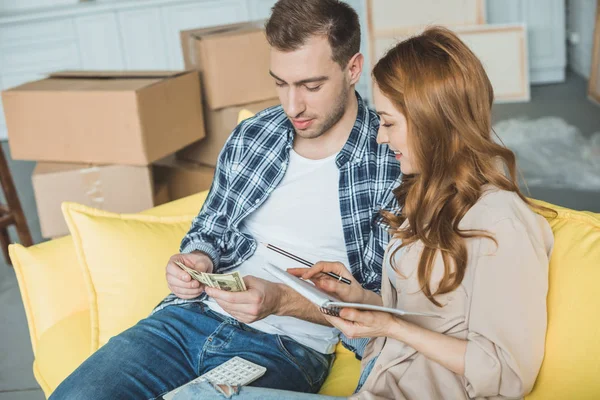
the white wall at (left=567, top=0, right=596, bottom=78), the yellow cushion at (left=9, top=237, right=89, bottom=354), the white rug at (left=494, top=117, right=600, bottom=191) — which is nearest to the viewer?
the yellow cushion at (left=9, top=237, right=89, bottom=354)

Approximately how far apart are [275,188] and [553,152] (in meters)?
Answer: 2.81

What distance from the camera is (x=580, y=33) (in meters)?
5.70

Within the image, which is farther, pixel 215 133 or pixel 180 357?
pixel 215 133

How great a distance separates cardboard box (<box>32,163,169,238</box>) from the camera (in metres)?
2.96

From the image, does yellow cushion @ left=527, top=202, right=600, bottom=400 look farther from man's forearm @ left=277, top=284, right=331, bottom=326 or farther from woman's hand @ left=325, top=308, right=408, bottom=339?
man's forearm @ left=277, top=284, right=331, bottom=326

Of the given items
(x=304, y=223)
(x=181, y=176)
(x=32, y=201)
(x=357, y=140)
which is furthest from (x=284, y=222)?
(x=32, y=201)

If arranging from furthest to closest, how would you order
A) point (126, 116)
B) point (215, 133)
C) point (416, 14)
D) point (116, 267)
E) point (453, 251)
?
1. point (416, 14)
2. point (215, 133)
3. point (126, 116)
4. point (116, 267)
5. point (453, 251)

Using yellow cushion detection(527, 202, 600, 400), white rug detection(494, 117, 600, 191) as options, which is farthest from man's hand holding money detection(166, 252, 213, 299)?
white rug detection(494, 117, 600, 191)

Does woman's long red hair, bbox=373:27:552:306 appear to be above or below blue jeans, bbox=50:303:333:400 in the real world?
above

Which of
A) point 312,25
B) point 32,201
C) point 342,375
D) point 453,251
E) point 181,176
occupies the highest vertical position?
point 312,25

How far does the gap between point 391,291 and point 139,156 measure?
1629 mm

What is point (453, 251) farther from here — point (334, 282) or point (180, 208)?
point (180, 208)

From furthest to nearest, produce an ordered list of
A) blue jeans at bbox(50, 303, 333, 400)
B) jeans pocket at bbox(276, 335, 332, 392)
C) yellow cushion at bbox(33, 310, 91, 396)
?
yellow cushion at bbox(33, 310, 91, 396), jeans pocket at bbox(276, 335, 332, 392), blue jeans at bbox(50, 303, 333, 400)

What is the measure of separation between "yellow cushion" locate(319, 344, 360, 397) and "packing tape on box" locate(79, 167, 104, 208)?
5.14 feet
